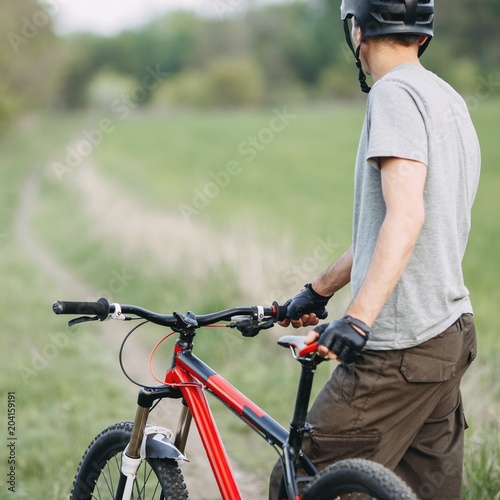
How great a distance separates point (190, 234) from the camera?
1033 cm

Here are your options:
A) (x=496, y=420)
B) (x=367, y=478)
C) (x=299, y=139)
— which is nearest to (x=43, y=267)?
(x=496, y=420)

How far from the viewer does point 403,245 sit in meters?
2.37

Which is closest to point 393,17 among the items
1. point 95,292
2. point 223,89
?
point 95,292

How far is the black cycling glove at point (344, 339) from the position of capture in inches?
89.0

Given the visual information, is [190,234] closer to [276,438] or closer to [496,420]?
[496,420]

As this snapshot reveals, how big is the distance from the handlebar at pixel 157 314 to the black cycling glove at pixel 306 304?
3 cm

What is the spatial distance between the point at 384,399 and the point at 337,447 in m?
0.21

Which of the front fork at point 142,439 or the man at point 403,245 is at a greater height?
the man at point 403,245

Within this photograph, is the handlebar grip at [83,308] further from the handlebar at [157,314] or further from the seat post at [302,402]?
the seat post at [302,402]

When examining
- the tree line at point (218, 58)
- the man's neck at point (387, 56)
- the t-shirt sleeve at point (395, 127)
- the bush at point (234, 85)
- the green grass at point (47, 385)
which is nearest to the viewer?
the t-shirt sleeve at point (395, 127)

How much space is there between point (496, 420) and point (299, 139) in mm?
28318

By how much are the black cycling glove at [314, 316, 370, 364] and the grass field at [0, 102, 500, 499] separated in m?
1.71

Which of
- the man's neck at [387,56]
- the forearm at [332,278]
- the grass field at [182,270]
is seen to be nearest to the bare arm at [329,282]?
the forearm at [332,278]

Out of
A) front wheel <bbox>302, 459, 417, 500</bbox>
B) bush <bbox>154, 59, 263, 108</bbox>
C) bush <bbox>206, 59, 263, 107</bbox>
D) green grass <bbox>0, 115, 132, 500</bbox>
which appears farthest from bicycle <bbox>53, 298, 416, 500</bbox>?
bush <bbox>206, 59, 263, 107</bbox>
